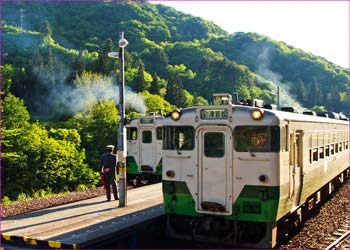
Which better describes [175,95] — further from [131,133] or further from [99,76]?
[131,133]

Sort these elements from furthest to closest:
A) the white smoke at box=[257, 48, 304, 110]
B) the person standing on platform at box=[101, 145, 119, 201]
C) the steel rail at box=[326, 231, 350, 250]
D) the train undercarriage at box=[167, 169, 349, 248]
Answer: the white smoke at box=[257, 48, 304, 110] < the person standing on platform at box=[101, 145, 119, 201] < the steel rail at box=[326, 231, 350, 250] < the train undercarriage at box=[167, 169, 349, 248]

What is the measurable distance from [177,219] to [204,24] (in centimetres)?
14750

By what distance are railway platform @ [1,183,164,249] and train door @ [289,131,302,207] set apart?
295cm

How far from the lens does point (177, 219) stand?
29.5ft

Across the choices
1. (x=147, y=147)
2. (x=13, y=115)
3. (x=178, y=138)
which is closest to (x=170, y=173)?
(x=178, y=138)

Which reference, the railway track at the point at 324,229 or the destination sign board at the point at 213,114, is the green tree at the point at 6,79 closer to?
the railway track at the point at 324,229

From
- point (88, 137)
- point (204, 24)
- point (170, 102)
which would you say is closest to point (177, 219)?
point (88, 137)

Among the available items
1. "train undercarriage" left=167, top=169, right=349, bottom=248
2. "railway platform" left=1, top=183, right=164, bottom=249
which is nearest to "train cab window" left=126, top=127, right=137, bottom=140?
"railway platform" left=1, top=183, right=164, bottom=249

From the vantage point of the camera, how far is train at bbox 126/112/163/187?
17.8 m

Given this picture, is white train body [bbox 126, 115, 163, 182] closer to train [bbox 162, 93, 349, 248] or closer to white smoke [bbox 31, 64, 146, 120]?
train [bbox 162, 93, 349, 248]

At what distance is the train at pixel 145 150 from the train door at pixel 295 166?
8.93m

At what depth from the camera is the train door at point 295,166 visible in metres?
8.65

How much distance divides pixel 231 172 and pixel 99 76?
5350 centimetres

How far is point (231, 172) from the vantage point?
8.08m
